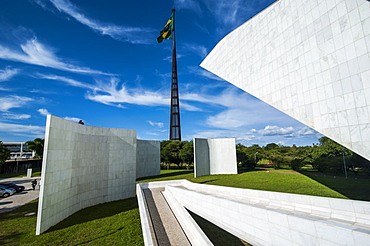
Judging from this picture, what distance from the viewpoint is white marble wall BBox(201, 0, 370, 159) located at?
6.49 meters

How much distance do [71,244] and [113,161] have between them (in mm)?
7340

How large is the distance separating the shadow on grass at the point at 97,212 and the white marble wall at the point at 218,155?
12982 millimetres

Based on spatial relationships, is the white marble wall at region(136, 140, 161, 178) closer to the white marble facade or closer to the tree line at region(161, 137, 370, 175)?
the white marble facade

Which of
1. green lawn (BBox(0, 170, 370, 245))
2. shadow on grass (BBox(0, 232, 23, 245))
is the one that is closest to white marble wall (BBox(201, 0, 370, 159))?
green lawn (BBox(0, 170, 370, 245))

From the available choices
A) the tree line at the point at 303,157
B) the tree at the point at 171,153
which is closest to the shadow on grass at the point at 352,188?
the tree line at the point at 303,157

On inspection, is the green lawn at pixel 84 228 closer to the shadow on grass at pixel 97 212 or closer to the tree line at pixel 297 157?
the shadow on grass at pixel 97 212

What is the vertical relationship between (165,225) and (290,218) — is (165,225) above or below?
below

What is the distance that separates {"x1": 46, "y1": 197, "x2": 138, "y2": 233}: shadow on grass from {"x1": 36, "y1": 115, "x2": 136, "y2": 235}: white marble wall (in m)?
0.34

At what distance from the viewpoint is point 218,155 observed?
2620 centimetres

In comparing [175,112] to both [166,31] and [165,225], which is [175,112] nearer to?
[166,31]

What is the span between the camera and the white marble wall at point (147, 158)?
24500mm

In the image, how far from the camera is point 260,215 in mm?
7625

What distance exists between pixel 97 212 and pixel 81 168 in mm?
3063

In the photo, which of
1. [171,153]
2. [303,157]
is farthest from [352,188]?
[171,153]
